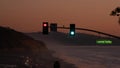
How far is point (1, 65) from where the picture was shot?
45250 mm

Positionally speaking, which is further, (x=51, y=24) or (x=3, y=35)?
(x=3, y=35)

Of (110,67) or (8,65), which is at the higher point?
(8,65)

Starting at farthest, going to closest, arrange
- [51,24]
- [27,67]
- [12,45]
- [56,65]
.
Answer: [12,45]
[51,24]
[27,67]
[56,65]

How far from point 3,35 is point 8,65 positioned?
140564mm

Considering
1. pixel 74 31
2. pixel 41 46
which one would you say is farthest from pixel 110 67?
pixel 74 31

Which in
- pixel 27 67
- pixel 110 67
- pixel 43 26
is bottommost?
pixel 110 67

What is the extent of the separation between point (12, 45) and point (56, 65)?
13143cm

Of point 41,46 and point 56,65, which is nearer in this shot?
point 56,65

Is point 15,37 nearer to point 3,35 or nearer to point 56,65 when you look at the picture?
point 3,35

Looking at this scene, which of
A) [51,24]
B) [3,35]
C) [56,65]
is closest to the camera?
[56,65]

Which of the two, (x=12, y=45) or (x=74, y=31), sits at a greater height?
(x=74, y=31)

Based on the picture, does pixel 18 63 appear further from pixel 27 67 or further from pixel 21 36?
pixel 21 36

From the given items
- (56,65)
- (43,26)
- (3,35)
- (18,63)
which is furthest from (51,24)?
(3,35)

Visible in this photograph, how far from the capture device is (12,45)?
168 metres
